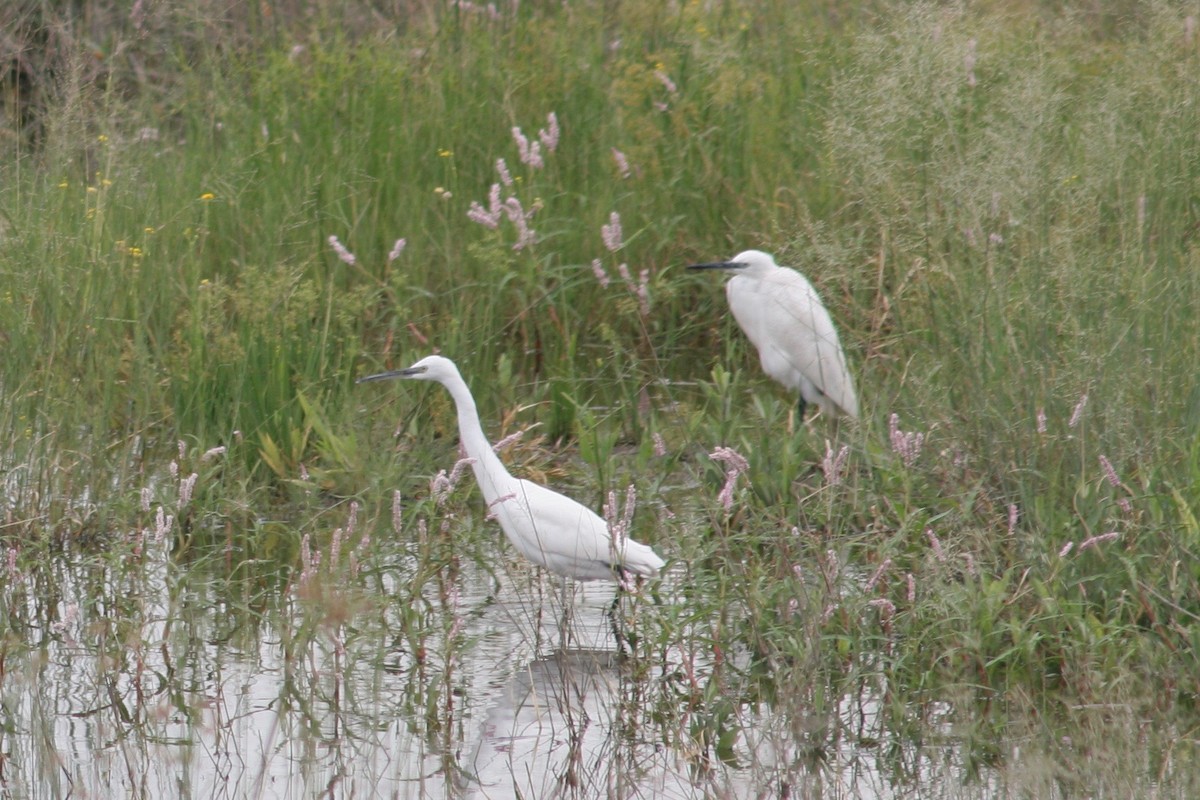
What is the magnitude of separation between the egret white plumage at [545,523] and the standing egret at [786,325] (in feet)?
4.50

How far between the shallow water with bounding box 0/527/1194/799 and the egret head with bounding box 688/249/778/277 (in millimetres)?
1772

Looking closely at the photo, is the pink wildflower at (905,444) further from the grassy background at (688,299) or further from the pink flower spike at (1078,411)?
the pink flower spike at (1078,411)

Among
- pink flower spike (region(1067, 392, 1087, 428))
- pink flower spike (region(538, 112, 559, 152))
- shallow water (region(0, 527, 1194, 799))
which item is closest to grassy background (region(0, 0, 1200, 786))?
pink flower spike (region(1067, 392, 1087, 428))

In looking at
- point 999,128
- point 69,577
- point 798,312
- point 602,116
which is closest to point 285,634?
point 69,577

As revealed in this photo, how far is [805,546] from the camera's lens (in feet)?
11.6

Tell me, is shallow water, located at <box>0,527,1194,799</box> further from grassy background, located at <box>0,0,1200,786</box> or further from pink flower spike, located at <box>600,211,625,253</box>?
pink flower spike, located at <box>600,211,625,253</box>

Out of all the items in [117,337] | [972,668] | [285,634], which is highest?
[117,337]

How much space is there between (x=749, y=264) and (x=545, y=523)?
63.7 inches

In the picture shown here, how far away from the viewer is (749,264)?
5.25 m

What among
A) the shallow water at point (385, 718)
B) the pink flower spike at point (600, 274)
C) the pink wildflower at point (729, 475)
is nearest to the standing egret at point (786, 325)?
the pink flower spike at point (600, 274)

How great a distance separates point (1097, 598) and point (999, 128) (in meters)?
1.18

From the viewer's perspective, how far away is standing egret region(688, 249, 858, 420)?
5242mm

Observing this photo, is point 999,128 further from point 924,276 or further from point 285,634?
point 285,634

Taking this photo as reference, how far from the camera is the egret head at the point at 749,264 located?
5.23 meters
